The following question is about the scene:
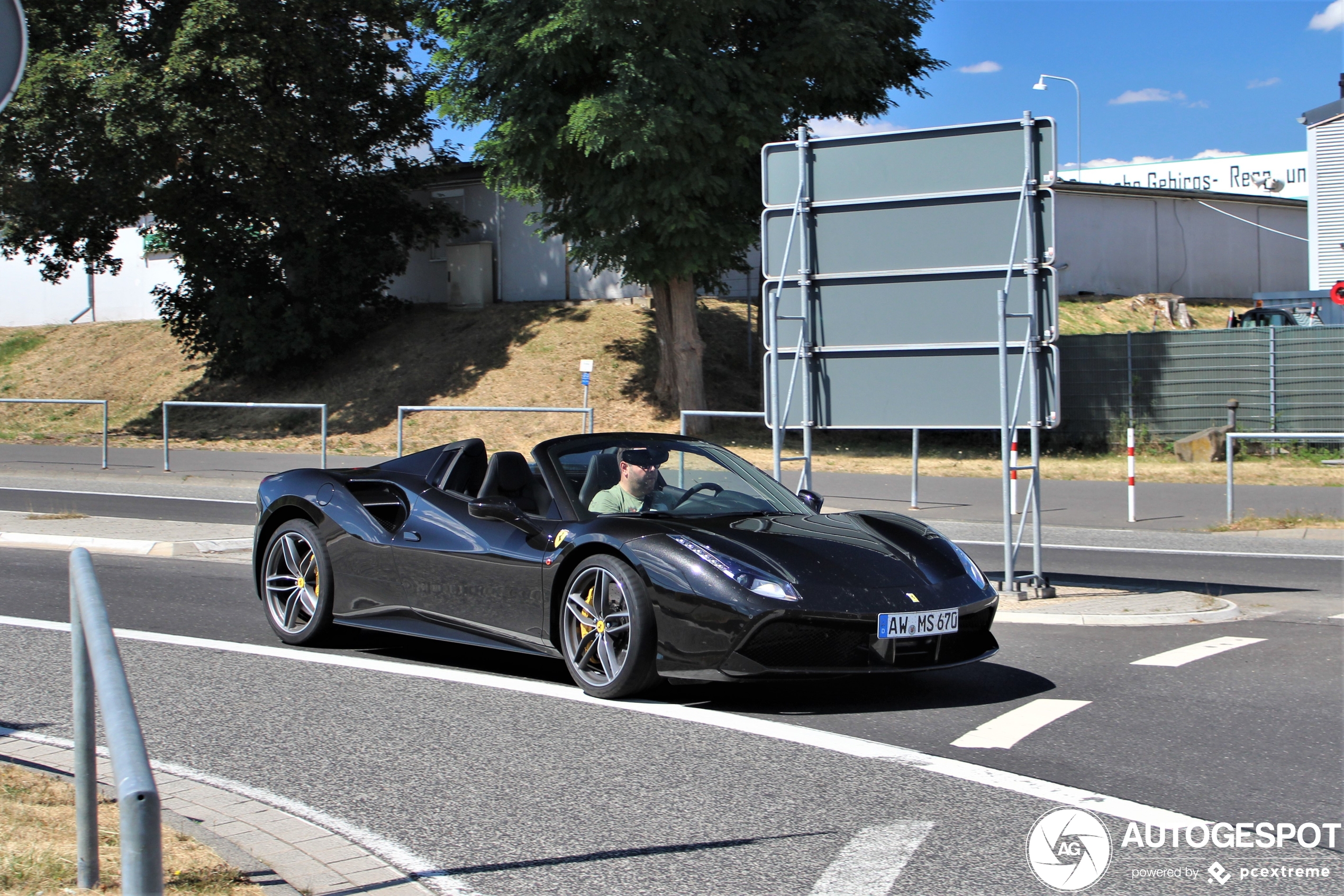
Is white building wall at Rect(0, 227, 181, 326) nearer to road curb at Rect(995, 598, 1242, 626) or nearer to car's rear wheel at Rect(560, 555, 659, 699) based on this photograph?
road curb at Rect(995, 598, 1242, 626)

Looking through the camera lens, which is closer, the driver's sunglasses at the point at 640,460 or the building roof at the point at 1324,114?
the driver's sunglasses at the point at 640,460

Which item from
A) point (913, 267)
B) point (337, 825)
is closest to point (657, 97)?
point (913, 267)

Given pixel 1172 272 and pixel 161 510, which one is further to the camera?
pixel 1172 272

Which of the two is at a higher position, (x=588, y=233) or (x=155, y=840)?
(x=588, y=233)

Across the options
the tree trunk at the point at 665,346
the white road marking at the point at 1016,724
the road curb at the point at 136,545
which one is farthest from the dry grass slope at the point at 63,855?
the tree trunk at the point at 665,346

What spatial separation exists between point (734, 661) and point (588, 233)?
22252 millimetres

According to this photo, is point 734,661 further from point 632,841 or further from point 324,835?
point 324,835

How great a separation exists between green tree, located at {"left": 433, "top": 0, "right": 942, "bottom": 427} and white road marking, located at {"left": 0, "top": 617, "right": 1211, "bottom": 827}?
56.7 feet

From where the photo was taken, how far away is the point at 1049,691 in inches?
254

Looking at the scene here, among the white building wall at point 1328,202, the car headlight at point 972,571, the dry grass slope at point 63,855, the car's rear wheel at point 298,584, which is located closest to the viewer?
the dry grass slope at point 63,855

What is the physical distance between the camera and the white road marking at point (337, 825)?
151 inches

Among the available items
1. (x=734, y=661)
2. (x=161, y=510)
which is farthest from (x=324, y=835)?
(x=161, y=510)

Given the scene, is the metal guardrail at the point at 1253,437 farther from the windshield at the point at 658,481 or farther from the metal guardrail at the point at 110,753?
the metal guardrail at the point at 110,753

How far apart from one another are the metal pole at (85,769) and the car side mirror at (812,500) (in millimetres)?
4187
